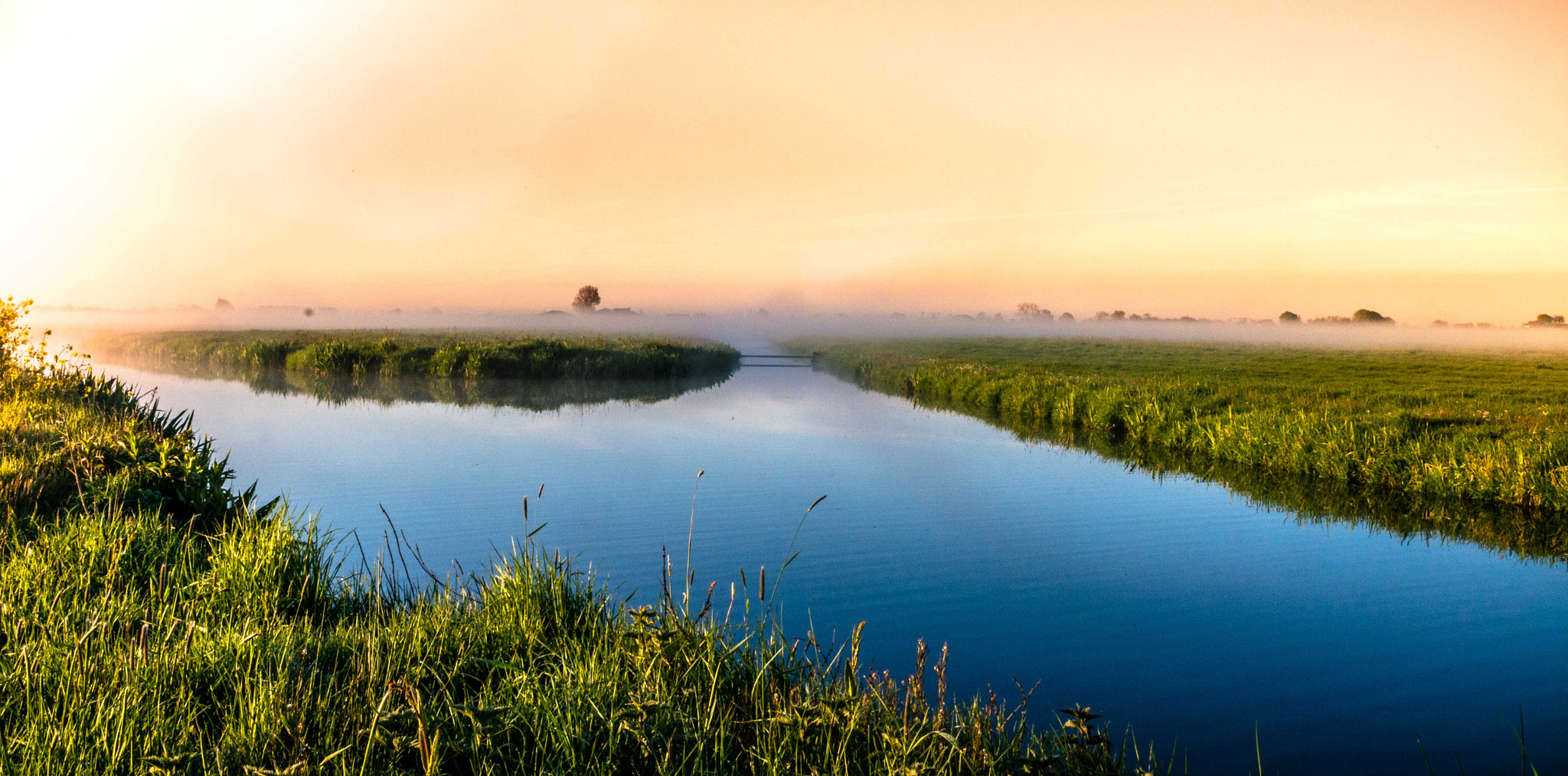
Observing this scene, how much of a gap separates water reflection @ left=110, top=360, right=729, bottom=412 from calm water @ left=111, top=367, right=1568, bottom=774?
25.1 feet

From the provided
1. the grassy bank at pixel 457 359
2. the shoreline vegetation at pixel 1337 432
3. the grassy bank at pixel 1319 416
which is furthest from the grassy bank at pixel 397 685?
the grassy bank at pixel 457 359

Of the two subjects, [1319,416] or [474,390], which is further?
[474,390]

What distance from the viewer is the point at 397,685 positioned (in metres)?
2.92

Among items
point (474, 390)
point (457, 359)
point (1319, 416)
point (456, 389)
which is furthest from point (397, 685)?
point (457, 359)

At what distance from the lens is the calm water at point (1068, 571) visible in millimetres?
6277

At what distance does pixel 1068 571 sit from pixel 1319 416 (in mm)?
11185

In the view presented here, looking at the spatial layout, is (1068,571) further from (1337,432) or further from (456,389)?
(456,389)

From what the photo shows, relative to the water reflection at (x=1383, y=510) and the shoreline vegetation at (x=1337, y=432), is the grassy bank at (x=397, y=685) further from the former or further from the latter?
the shoreline vegetation at (x=1337, y=432)

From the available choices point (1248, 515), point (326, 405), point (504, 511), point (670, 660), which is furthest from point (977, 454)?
point (326, 405)

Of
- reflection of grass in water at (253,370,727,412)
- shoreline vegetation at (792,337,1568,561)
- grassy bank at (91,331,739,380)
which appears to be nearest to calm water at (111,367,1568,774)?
shoreline vegetation at (792,337,1568,561)

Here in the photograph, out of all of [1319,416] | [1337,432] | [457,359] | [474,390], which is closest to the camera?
[1337,432]

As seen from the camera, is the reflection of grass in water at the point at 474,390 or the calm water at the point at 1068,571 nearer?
the calm water at the point at 1068,571

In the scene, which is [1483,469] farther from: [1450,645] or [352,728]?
[352,728]

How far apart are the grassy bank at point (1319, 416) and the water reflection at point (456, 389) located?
10964mm
